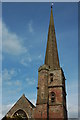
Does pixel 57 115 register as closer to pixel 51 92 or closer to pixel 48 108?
pixel 48 108

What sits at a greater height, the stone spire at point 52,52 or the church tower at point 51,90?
the stone spire at point 52,52

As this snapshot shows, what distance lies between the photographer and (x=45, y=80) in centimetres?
2558

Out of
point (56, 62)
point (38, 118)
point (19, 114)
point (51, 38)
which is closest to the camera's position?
point (38, 118)

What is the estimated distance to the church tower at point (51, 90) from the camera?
2309cm

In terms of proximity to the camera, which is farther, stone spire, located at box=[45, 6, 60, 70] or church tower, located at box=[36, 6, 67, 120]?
stone spire, located at box=[45, 6, 60, 70]

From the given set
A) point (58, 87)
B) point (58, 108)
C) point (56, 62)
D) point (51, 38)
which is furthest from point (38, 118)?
point (51, 38)

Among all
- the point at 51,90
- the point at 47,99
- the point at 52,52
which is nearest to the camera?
the point at 47,99

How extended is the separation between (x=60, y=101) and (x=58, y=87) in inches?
82.5

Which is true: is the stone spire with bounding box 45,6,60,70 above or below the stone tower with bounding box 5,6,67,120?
above

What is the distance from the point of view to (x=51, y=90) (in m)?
25.1

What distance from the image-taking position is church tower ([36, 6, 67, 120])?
23.1 m

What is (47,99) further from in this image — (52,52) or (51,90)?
(52,52)

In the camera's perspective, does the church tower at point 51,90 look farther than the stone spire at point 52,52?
No

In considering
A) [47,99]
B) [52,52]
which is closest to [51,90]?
[47,99]
